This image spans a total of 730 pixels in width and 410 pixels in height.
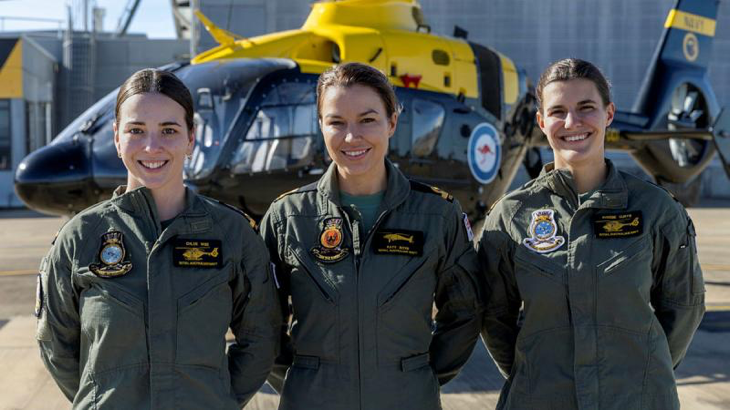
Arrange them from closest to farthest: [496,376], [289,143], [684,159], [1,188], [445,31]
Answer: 1. [496,376]
2. [289,143]
3. [684,159]
4. [1,188]
5. [445,31]

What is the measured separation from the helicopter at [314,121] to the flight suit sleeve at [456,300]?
3630 mm

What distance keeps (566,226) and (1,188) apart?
72.2 ft

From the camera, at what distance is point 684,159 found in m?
9.61

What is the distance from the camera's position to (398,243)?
7.84 feet

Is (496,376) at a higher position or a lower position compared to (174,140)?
lower

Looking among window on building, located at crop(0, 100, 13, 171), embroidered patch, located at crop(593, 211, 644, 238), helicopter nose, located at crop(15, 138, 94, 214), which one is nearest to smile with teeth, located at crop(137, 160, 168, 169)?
embroidered patch, located at crop(593, 211, 644, 238)

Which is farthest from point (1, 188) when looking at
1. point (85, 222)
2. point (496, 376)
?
point (85, 222)

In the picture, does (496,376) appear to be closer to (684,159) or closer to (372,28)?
(372,28)

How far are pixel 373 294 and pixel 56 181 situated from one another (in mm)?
4166

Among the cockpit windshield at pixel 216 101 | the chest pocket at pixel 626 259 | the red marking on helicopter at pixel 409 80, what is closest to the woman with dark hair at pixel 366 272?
the chest pocket at pixel 626 259

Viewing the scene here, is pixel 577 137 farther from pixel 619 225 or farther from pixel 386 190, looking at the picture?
pixel 386 190

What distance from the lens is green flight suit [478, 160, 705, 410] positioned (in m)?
2.27

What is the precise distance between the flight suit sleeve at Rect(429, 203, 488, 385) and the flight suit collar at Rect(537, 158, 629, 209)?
0.33 meters

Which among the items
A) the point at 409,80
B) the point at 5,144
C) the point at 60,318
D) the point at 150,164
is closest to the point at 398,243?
the point at 150,164
